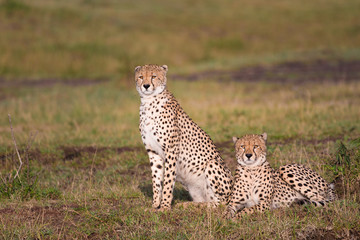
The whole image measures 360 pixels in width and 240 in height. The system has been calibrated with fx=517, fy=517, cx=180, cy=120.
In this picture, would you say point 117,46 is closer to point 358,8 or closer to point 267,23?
point 267,23

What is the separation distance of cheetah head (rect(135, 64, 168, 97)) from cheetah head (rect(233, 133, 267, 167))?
3.63ft

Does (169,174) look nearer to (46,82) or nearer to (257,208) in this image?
(257,208)

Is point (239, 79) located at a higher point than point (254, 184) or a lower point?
higher

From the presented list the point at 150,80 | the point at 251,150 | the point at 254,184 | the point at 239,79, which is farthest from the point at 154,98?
the point at 239,79

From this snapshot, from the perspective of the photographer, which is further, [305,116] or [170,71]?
[170,71]

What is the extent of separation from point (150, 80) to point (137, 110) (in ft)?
24.7

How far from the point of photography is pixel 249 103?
1379cm

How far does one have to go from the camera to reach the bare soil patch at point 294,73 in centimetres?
1770

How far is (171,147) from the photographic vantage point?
5.88 meters

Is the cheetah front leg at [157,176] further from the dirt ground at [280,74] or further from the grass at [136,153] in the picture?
the dirt ground at [280,74]

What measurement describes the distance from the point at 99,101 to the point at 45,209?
9.05 m

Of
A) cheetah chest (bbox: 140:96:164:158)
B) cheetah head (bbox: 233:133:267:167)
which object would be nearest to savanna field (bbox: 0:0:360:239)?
cheetah head (bbox: 233:133:267:167)

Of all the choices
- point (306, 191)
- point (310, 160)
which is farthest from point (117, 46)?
point (306, 191)

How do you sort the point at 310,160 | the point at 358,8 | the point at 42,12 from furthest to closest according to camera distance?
1. the point at 358,8
2. the point at 42,12
3. the point at 310,160
